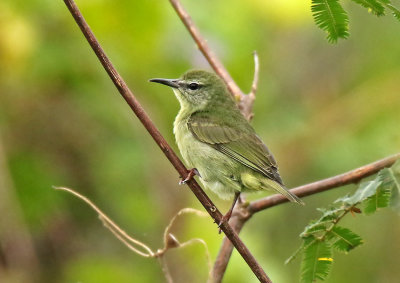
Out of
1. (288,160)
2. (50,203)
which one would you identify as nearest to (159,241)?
(50,203)

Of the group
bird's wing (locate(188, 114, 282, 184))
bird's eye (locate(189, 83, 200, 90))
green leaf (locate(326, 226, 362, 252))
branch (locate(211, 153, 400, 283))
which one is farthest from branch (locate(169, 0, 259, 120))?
green leaf (locate(326, 226, 362, 252))

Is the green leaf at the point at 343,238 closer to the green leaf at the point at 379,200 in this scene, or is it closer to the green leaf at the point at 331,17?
the green leaf at the point at 379,200

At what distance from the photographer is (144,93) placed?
5434 mm

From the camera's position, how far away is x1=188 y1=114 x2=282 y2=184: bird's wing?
3.56 m

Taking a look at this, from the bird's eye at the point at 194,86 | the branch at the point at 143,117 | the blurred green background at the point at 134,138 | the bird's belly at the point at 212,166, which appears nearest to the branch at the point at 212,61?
the bird's belly at the point at 212,166

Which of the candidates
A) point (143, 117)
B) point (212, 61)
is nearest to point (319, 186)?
point (143, 117)

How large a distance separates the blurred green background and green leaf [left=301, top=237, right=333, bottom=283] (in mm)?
1964

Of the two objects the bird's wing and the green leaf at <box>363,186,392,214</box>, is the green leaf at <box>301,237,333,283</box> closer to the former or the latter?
the green leaf at <box>363,186,392,214</box>

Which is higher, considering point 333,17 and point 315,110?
point 333,17

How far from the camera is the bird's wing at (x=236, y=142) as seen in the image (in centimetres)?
356

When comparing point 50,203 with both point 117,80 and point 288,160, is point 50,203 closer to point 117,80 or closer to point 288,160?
point 288,160

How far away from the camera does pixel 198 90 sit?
4.30 m

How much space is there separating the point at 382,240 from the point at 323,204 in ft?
1.97

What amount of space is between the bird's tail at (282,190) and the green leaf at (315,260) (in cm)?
40
